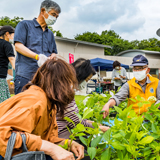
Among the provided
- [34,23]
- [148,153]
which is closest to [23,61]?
[34,23]

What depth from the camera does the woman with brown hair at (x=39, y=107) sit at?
894 millimetres

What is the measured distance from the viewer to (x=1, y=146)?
865 millimetres

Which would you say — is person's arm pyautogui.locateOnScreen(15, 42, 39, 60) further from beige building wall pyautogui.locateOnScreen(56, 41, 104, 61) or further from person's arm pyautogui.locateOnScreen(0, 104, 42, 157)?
beige building wall pyautogui.locateOnScreen(56, 41, 104, 61)

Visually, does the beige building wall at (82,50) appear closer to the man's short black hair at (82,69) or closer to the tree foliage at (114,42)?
the man's short black hair at (82,69)

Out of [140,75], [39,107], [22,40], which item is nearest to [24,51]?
[22,40]

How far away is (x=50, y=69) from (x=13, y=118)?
382mm

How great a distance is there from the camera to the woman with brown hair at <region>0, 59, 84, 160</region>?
89cm

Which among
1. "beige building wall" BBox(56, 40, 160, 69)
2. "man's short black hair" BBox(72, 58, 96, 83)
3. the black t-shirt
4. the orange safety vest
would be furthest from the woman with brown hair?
"beige building wall" BBox(56, 40, 160, 69)

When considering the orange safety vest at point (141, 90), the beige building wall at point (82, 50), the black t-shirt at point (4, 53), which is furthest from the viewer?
the beige building wall at point (82, 50)

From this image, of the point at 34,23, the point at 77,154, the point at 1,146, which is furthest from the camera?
the point at 34,23

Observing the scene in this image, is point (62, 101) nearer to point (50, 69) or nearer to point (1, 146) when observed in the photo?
point (50, 69)

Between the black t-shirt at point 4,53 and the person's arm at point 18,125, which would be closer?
the person's arm at point 18,125

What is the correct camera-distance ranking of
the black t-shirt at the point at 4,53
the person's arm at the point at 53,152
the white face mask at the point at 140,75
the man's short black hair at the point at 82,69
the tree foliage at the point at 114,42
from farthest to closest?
the tree foliage at the point at 114,42 → the black t-shirt at the point at 4,53 → the white face mask at the point at 140,75 → the man's short black hair at the point at 82,69 → the person's arm at the point at 53,152

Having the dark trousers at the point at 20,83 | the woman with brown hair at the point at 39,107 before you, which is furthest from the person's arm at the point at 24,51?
the woman with brown hair at the point at 39,107
